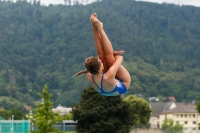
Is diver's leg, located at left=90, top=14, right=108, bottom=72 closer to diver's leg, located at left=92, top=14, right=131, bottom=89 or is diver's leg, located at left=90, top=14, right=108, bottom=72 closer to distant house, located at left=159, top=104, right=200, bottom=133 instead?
diver's leg, located at left=92, top=14, right=131, bottom=89

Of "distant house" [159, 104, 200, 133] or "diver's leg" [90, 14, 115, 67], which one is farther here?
"distant house" [159, 104, 200, 133]

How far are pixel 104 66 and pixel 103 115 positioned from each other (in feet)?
168

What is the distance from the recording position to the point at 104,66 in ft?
35.7

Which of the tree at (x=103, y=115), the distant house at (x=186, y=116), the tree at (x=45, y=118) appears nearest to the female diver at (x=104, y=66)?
the tree at (x=45, y=118)

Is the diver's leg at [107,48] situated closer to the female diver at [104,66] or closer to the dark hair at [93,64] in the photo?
the female diver at [104,66]

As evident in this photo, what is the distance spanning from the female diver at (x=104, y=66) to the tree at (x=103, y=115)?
163 ft

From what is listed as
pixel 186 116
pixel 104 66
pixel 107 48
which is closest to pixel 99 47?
pixel 107 48

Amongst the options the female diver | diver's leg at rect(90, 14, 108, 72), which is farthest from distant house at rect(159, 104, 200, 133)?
diver's leg at rect(90, 14, 108, 72)

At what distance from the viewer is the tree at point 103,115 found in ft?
200

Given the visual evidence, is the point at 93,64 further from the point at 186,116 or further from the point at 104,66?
the point at 186,116

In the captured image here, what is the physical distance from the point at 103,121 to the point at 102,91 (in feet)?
166

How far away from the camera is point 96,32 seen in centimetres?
1065

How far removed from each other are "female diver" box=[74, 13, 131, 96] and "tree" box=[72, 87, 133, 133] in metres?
49.7

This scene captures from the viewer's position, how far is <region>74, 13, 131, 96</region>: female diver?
10492 millimetres
